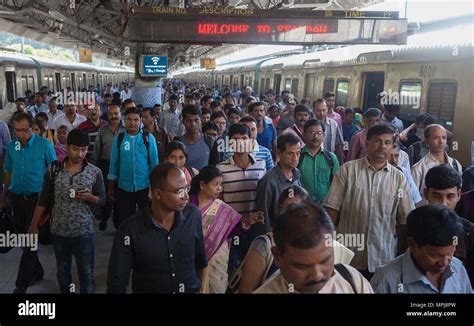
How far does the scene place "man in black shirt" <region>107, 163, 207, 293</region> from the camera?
8.04ft

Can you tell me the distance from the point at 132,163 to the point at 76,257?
1356 mm

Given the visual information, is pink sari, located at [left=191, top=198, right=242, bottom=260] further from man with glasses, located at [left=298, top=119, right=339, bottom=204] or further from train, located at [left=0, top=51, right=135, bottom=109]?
train, located at [left=0, top=51, right=135, bottom=109]

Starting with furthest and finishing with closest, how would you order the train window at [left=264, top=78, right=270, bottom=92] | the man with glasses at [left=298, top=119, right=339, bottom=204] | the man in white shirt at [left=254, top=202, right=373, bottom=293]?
the train window at [left=264, top=78, right=270, bottom=92] < the man with glasses at [left=298, top=119, right=339, bottom=204] < the man in white shirt at [left=254, top=202, right=373, bottom=293]

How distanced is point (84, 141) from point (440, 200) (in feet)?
8.38

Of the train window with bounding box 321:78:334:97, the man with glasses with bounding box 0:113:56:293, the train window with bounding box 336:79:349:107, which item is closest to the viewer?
the man with glasses with bounding box 0:113:56:293

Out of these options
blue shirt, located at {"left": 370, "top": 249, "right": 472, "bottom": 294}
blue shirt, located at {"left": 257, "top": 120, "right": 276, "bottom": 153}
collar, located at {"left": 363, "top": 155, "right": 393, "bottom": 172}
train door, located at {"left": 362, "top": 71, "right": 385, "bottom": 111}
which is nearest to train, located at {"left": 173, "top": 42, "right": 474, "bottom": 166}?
train door, located at {"left": 362, "top": 71, "right": 385, "bottom": 111}

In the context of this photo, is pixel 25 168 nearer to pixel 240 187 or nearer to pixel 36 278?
pixel 36 278

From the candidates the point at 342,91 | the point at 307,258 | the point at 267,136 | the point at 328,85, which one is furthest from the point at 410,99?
the point at 307,258

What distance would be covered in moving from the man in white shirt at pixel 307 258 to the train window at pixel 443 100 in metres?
6.19

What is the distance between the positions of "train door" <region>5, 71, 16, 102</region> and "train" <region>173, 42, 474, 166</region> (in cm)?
876

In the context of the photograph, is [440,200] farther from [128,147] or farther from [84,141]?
[128,147]

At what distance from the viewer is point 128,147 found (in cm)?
485

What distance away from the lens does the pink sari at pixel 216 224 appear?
A: 10.7ft

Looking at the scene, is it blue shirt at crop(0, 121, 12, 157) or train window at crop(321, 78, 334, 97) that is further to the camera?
train window at crop(321, 78, 334, 97)
